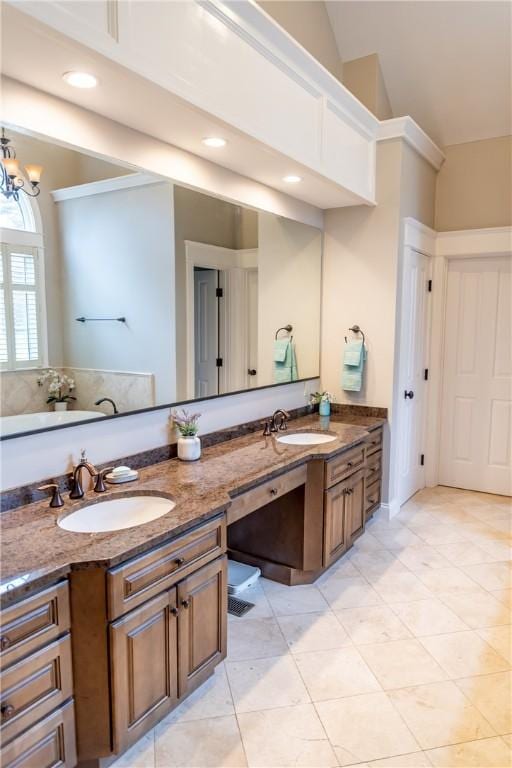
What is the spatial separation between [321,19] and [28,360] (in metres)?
3.22

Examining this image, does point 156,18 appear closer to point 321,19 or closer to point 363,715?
point 321,19

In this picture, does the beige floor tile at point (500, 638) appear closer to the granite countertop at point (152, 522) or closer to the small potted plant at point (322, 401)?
the granite countertop at point (152, 522)

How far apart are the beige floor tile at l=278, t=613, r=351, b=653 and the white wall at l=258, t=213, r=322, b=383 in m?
1.48

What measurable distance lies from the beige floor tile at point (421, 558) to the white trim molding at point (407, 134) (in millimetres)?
2879

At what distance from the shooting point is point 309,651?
2.32 m

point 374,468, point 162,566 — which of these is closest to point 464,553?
point 374,468

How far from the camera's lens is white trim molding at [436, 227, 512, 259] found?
4.08 metres

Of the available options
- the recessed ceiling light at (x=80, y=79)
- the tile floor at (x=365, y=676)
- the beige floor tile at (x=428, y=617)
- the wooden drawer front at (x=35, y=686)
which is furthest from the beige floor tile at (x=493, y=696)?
the recessed ceiling light at (x=80, y=79)

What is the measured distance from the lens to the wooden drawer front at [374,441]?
3410mm

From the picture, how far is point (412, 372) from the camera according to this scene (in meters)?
4.09

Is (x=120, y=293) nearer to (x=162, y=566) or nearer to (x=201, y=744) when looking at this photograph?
(x=162, y=566)

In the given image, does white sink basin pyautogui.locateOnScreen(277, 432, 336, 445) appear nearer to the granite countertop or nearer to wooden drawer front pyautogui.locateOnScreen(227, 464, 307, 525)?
the granite countertop

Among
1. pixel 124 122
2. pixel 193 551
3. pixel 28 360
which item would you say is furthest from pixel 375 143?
pixel 193 551

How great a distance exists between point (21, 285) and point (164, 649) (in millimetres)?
1443
